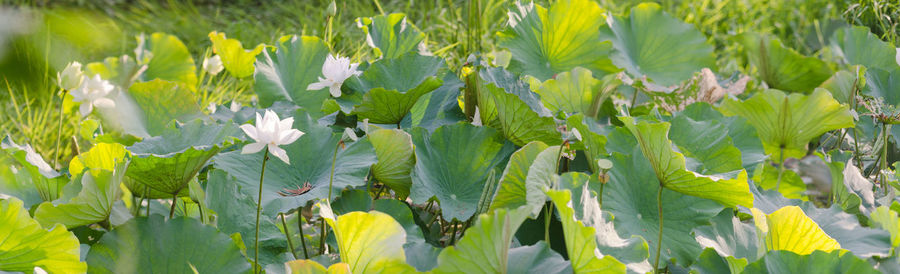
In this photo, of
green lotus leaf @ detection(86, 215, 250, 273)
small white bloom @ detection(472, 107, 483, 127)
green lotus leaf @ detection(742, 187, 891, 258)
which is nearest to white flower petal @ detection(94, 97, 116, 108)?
green lotus leaf @ detection(86, 215, 250, 273)

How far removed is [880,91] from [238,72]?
1.13 meters

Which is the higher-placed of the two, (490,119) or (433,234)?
(490,119)

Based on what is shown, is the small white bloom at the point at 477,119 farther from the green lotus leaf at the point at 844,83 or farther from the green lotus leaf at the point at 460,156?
the green lotus leaf at the point at 844,83

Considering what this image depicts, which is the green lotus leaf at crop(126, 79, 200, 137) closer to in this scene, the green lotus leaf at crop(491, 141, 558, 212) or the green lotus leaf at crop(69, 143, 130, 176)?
the green lotus leaf at crop(69, 143, 130, 176)

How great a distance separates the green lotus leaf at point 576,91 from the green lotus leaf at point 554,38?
15 cm

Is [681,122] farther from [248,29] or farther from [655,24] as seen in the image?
[248,29]

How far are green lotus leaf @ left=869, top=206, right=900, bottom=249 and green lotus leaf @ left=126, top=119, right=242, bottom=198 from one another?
0.66 meters

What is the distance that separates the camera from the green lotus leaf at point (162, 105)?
1.08m

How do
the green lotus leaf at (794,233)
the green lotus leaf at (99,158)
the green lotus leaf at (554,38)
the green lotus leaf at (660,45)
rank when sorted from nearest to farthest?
the green lotus leaf at (794,233) < the green lotus leaf at (99,158) < the green lotus leaf at (554,38) < the green lotus leaf at (660,45)

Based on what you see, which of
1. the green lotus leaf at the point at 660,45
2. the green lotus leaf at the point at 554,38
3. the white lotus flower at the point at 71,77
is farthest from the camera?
the green lotus leaf at the point at 660,45

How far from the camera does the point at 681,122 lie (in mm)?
938

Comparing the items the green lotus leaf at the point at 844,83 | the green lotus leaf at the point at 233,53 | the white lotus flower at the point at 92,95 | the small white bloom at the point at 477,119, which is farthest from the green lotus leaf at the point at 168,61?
the green lotus leaf at the point at 844,83

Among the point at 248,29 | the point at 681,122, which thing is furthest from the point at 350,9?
the point at 681,122

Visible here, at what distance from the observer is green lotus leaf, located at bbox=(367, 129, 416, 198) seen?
82 centimetres
